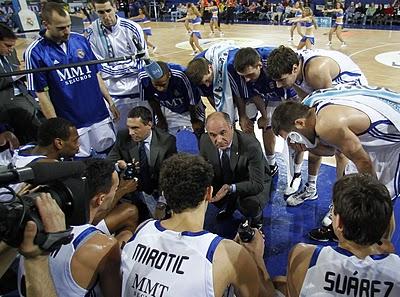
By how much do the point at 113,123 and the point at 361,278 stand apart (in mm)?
3061

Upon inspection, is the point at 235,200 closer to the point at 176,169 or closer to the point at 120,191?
the point at 120,191

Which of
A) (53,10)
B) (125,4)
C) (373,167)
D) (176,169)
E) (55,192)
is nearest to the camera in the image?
(55,192)

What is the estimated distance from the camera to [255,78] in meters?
3.49

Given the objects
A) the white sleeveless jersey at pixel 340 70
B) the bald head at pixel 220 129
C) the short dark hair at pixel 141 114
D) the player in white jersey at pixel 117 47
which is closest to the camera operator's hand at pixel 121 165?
the short dark hair at pixel 141 114

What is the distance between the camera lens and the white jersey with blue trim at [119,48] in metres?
3.95

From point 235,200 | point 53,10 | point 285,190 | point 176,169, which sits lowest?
point 285,190

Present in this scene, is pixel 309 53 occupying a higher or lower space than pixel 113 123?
higher

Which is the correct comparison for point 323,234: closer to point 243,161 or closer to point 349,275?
point 243,161

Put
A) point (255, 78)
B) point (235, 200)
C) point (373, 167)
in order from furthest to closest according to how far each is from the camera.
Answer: point (255, 78)
point (235, 200)
point (373, 167)

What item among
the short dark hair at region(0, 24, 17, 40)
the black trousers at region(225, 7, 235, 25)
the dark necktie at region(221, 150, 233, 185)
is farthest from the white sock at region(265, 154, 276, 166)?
the black trousers at region(225, 7, 235, 25)

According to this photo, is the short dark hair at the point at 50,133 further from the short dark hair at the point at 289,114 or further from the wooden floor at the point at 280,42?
the wooden floor at the point at 280,42

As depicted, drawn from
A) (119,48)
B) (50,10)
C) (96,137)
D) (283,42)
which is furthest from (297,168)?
(283,42)

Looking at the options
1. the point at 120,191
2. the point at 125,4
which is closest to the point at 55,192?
the point at 120,191

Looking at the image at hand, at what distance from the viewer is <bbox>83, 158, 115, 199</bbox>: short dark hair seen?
6.56ft
